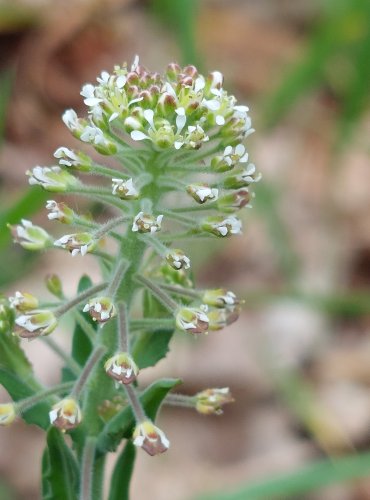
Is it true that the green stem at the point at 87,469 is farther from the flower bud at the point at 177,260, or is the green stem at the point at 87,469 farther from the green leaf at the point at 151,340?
the flower bud at the point at 177,260

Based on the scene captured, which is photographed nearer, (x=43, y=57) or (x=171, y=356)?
(x=171, y=356)

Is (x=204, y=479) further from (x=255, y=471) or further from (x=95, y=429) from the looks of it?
(x=95, y=429)

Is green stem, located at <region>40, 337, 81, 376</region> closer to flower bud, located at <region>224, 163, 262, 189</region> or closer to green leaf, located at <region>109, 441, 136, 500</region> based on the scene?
green leaf, located at <region>109, 441, 136, 500</region>

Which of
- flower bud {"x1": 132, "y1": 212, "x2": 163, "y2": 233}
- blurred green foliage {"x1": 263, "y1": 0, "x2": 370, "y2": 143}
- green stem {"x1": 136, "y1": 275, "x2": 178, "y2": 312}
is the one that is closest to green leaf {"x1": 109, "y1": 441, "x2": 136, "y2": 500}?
green stem {"x1": 136, "y1": 275, "x2": 178, "y2": 312}

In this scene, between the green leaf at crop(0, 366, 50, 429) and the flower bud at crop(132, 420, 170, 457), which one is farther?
the green leaf at crop(0, 366, 50, 429)

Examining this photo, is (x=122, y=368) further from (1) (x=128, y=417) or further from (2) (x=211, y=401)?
(2) (x=211, y=401)

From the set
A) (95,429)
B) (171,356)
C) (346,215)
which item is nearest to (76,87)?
(346,215)

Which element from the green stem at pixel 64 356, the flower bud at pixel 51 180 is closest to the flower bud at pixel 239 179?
the flower bud at pixel 51 180
